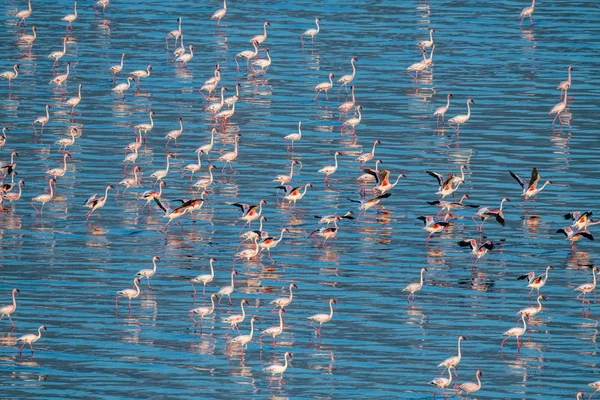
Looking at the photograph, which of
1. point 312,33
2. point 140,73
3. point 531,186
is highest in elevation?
point 312,33

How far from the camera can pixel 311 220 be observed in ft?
107

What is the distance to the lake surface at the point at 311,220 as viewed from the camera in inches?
923

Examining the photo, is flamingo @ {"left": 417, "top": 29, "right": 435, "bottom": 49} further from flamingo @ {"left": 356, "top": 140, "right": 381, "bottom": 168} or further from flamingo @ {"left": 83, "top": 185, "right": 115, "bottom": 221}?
flamingo @ {"left": 83, "top": 185, "right": 115, "bottom": 221}

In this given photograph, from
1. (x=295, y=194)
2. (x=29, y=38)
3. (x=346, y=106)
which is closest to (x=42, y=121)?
(x=346, y=106)

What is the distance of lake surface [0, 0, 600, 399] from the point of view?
23.5m

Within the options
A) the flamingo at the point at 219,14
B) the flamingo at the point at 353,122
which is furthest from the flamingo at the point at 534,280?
the flamingo at the point at 219,14

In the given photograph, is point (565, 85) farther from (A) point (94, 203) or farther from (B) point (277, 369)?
(B) point (277, 369)

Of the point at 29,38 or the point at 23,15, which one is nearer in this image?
the point at 29,38

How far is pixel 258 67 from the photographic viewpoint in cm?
5125

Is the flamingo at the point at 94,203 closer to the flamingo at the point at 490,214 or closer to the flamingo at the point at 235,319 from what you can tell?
the flamingo at the point at 235,319

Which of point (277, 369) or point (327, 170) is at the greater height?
point (327, 170)

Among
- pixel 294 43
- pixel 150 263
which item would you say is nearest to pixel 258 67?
pixel 294 43

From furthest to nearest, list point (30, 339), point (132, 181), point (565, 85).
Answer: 1. point (565, 85)
2. point (132, 181)
3. point (30, 339)

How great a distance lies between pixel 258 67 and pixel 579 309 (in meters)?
26.6
